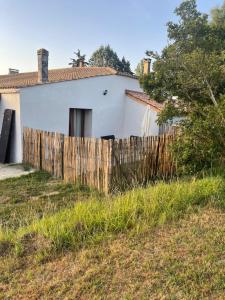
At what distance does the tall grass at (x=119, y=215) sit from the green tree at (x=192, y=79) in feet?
4.95

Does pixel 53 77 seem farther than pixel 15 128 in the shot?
Yes

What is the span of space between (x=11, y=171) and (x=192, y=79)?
6.59m

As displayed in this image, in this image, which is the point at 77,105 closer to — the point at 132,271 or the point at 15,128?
the point at 15,128

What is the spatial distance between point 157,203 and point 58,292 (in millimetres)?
2585

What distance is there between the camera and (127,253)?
3.77 meters

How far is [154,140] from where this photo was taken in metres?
9.04

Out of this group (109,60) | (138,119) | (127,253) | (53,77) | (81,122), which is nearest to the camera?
(127,253)

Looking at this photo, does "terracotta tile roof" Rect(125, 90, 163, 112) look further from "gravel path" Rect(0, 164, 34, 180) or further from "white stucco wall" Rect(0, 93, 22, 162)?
"gravel path" Rect(0, 164, 34, 180)

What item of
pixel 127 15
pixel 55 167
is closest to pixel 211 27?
pixel 127 15

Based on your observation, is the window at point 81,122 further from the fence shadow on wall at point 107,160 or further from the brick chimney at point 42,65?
the fence shadow on wall at point 107,160

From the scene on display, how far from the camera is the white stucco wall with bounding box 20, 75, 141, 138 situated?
12.2 meters

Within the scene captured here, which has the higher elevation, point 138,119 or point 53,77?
point 53,77

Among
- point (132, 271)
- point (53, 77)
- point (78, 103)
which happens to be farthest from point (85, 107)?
point (132, 271)

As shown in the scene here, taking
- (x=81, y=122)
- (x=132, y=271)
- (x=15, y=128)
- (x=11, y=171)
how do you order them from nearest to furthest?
1. (x=132, y=271)
2. (x=11, y=171)
3. (x=15, y=128)
4. (x=81, y=122)
